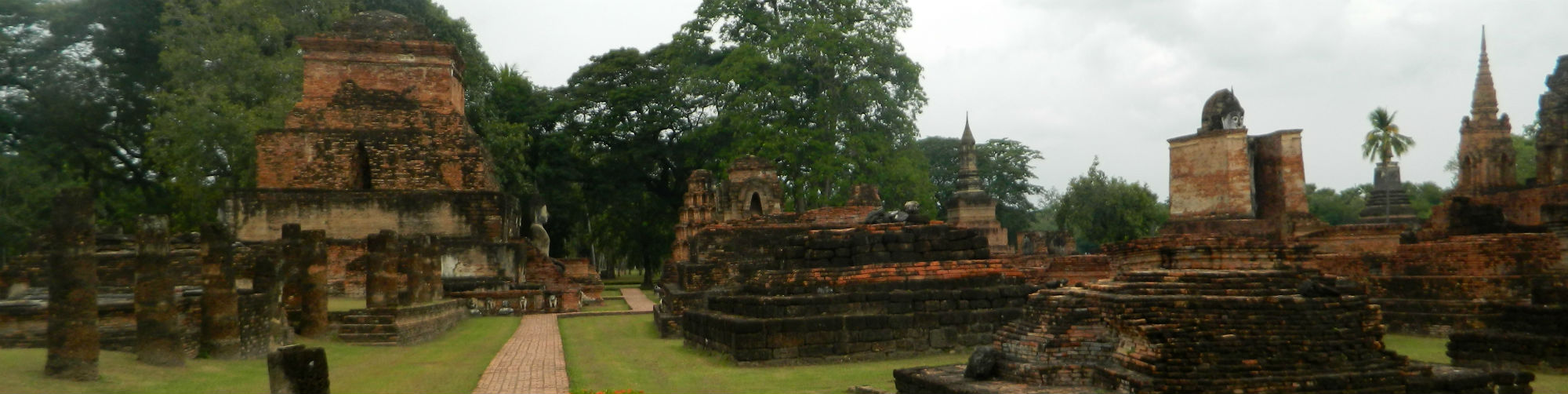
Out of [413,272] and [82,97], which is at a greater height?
[82,97]

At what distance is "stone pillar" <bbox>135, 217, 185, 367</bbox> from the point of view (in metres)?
10.0

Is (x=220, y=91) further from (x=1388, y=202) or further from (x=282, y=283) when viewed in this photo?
(x=1388, y=202)

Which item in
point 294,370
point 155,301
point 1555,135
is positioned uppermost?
point 1555,135

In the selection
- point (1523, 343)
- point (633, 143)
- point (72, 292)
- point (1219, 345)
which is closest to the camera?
point (1219, 345)

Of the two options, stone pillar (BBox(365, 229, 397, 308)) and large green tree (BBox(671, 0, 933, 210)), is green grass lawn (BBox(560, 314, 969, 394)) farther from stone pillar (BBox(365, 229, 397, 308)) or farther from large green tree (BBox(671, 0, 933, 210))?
large green tree (BBox(671, 0, 933, 210))

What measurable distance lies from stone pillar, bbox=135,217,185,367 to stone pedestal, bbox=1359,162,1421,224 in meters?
24.6

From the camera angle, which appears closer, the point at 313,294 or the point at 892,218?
the point at 892,218

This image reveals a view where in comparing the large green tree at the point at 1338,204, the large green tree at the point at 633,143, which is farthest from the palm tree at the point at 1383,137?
the large green tree at the point at 633,143

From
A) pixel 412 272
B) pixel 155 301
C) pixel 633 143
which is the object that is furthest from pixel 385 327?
pixel 633 143

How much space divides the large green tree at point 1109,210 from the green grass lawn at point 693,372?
116 feet

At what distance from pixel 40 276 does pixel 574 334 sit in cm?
746

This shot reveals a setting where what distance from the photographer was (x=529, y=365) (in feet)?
40.0

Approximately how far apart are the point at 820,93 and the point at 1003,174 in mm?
28045

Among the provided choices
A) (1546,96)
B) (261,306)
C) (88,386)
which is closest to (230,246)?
(261,306)
